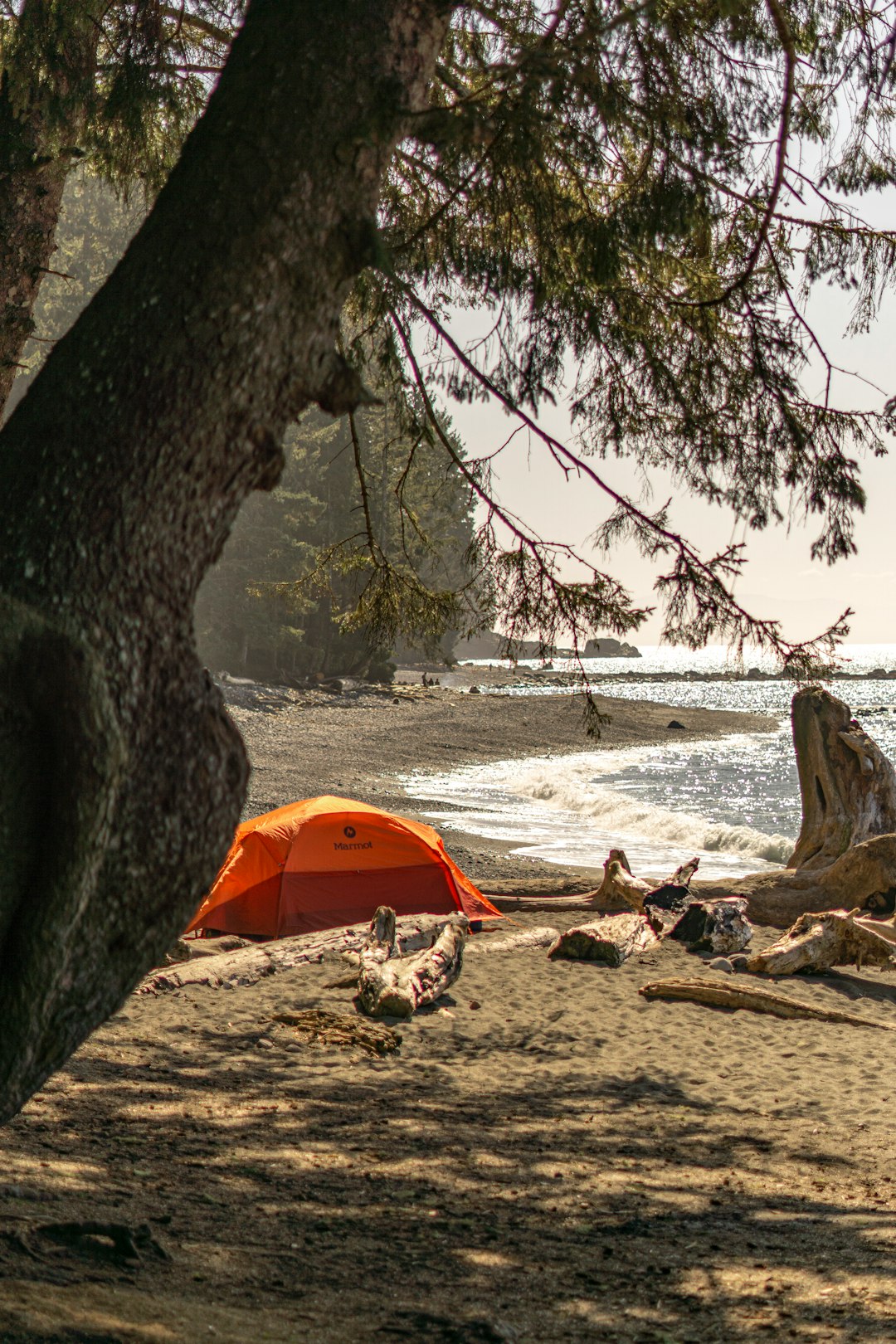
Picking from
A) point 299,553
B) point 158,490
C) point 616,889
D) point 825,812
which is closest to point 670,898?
point 616,889

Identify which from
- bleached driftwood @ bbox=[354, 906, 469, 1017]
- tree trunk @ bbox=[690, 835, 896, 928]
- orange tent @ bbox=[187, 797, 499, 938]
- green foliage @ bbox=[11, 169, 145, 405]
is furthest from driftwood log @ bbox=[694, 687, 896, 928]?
green foliage @ bbox=[11, 169, 145, 405]

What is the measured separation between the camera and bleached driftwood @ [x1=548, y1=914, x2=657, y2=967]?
1052 cm

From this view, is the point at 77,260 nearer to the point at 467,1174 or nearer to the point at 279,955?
the point at 279,955

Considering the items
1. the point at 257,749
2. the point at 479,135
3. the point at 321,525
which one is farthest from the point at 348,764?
the point at 479,135

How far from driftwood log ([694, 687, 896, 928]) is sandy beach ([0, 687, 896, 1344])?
2.60m

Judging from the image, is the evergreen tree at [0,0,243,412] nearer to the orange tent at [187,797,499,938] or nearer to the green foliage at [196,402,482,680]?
the orange tent at [187,797,499,938]

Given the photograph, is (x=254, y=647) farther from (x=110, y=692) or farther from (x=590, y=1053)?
(x=110, y=692)

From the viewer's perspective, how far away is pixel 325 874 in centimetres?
1134

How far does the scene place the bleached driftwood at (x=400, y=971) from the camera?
8.22 m

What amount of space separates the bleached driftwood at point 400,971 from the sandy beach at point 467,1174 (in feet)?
0.66

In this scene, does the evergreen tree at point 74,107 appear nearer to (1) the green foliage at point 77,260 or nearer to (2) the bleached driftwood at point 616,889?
(2) the bleached driftwood at point 616,889

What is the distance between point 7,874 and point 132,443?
3.47ft

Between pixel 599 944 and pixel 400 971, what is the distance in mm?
2535

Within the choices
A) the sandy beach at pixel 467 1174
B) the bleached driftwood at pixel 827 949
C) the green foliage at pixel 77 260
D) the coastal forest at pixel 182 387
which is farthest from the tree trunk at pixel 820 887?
the green foliage at pixel 77 260
